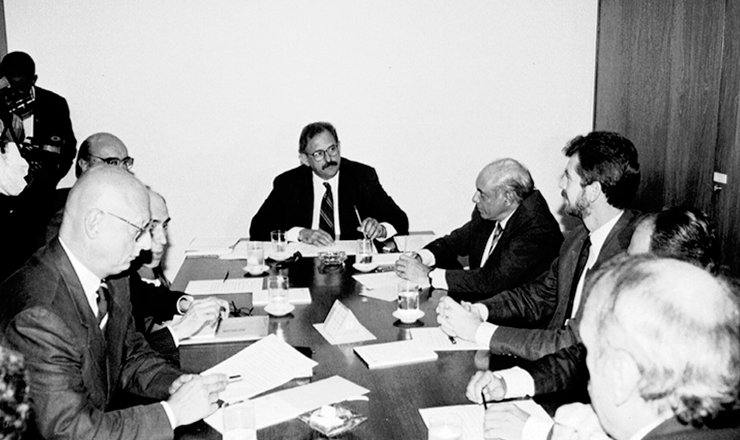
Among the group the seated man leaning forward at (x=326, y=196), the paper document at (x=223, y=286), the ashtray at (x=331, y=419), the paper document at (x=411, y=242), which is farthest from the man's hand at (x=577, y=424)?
the seated man leaning forward at (x=326, y=196)

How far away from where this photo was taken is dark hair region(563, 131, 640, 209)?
109 inches

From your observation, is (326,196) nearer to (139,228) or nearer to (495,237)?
(495,237)

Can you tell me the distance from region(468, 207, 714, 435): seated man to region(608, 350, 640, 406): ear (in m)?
0.63

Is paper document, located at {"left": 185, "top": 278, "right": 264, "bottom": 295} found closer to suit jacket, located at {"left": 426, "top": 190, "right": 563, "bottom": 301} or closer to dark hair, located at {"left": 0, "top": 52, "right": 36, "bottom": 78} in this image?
suit jacket, located at {"left": 426, "top": 190, "right": 563, "bottom": 301}

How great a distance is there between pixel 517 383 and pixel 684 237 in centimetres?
66

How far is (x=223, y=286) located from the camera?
3125 millimetres

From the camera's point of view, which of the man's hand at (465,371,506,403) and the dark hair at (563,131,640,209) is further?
the dark hair at (563,131,640,209)

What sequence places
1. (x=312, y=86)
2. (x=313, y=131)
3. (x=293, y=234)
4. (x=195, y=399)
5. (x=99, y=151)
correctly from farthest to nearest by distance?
(x=312, y=86)
(x=313, y=131)
(x=293, y=234)
(x=99, y=151)
(x=195, y=399)

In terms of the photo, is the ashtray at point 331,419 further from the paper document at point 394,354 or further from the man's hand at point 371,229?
the man's hand at point 371,229

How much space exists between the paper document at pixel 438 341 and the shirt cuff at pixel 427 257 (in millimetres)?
1223

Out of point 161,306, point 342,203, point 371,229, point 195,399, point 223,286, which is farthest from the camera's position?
point 342,203

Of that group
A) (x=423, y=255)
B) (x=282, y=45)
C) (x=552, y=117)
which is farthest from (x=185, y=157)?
(x=552, y=117)

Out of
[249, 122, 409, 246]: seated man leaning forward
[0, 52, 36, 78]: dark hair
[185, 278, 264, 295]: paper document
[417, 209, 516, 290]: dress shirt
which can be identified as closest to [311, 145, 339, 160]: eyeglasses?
[249, 122, 409, 246]: seated man leaning forward

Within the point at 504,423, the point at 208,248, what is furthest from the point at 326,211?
the point at 504,423
